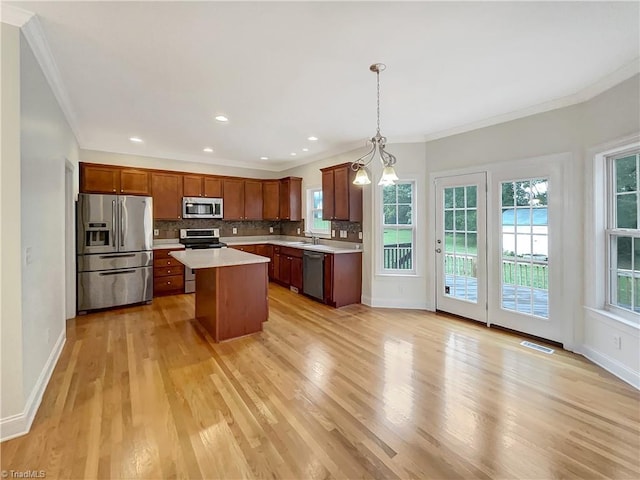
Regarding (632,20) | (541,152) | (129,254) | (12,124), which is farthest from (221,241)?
(632,20)

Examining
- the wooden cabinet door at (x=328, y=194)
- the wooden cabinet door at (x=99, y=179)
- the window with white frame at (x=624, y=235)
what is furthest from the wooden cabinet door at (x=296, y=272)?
the window with white frame at (x=624, y=235)

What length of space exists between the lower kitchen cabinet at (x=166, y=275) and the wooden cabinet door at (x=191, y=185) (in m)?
1.21

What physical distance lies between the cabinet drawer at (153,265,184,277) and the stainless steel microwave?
1043 millimetres

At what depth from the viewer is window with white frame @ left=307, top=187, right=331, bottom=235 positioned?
6266 millimetres

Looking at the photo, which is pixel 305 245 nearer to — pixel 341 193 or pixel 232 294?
→ pixel 341 193

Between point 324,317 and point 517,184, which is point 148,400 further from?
point 517,184

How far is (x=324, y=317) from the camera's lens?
4.29 meters

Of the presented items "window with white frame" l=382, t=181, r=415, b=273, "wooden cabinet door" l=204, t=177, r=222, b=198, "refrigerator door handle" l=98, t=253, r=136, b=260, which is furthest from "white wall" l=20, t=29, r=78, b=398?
"window with white frame" l=382, t=181, r=415, b=273

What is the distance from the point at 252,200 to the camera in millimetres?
6754

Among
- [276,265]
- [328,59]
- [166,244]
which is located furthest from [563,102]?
[166,244]

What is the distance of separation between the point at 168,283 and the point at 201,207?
5.27ft

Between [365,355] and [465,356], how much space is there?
101 cm

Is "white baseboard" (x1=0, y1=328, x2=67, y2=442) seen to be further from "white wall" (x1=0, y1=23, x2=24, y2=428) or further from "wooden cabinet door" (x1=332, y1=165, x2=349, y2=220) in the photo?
"wooden cabinet door" (x1=332, y1=165, x2=349, y2=220)

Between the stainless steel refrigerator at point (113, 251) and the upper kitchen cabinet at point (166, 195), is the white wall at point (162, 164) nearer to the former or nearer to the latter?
the upper kitchen cabinet at point (166, 195)
